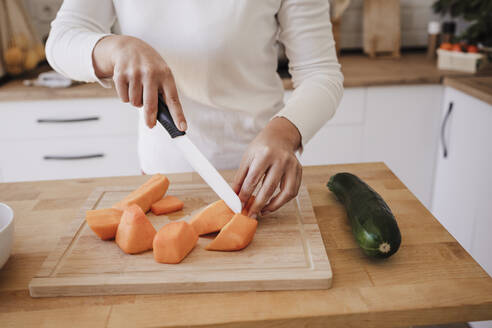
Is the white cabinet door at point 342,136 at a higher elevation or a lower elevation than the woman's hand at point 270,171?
lower

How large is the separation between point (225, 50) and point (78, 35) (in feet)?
1.12

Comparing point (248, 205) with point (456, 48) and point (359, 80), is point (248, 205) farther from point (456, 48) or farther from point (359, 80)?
point (456, 48)

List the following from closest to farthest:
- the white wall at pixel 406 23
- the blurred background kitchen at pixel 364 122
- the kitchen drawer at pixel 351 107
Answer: the blurred background kitchen at pixel 364 122 → the kitchen drawer at pixel 351 107 → the white wall at pixel 406 23

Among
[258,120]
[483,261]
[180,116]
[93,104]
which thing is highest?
[180,116]

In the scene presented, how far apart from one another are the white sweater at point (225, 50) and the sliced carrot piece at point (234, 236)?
259 millimetres

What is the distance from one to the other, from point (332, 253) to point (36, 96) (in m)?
1.58

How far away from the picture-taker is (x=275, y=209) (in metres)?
0.87

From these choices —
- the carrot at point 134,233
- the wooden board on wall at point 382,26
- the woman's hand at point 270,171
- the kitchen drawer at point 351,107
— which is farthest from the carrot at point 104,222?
the wooden board on wall at point 382,26

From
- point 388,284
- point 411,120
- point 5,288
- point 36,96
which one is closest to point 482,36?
point 411,120

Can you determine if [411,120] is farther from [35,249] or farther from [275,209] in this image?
[35,249]

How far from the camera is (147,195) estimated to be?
903 mm

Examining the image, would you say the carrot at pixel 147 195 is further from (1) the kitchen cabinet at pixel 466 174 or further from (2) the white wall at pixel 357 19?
(2) the white wall at pixel 357 19

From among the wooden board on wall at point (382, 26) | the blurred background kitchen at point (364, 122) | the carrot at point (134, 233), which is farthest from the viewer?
the wooden board on wall at point (382, 26)

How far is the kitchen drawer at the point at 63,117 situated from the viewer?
1.88 m
